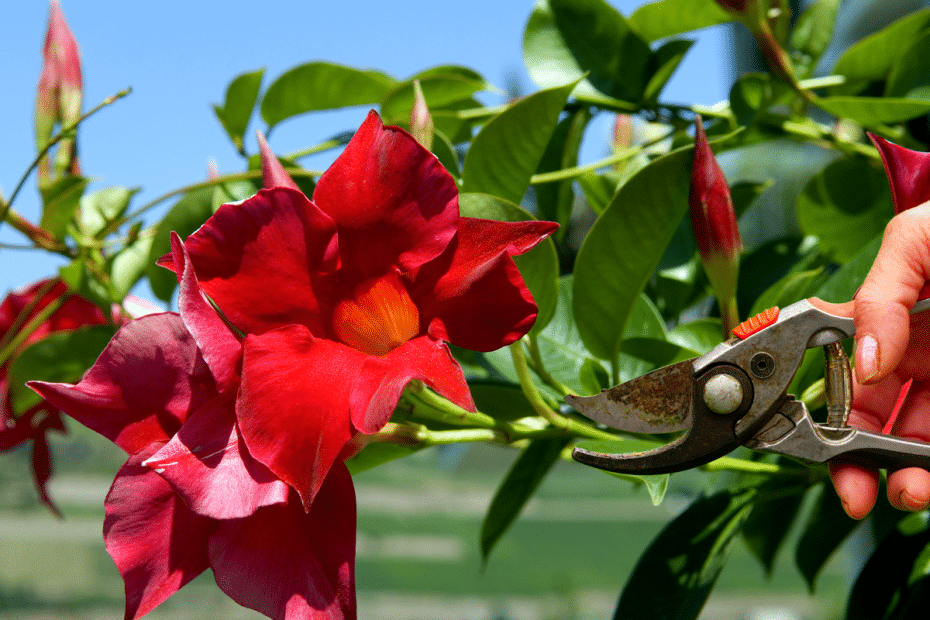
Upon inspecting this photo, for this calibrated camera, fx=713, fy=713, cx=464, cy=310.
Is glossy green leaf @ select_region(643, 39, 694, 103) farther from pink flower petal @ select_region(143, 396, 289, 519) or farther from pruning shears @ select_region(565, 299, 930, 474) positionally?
pink flower petal @ select_region(143, 396, 289, 519)

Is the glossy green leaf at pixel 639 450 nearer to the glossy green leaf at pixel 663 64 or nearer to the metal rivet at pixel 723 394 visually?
the metal rivet at pixel 723 394

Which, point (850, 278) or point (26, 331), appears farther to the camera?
point (26, 331)

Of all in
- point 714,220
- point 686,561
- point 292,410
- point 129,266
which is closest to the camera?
point 292,410

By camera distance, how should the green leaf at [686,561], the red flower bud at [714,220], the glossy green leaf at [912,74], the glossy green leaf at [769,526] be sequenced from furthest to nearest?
1. the glossy green leaf at [769,526]
2. the glossy green leaf at [912,74]
3. the green leaf at [686,561]
4. the red flower bud at [714,220]

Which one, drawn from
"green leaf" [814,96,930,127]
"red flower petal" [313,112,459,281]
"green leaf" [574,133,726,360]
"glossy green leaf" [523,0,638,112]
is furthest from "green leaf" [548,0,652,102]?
"red flower petal" [313,112,459,281]

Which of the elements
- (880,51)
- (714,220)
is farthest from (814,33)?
(714,220)

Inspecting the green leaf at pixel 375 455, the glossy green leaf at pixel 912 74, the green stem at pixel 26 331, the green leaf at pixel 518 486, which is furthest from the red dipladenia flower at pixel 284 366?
the glossy green leaf at pixel 912 74

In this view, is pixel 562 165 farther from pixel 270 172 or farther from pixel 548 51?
pixel 270 172
